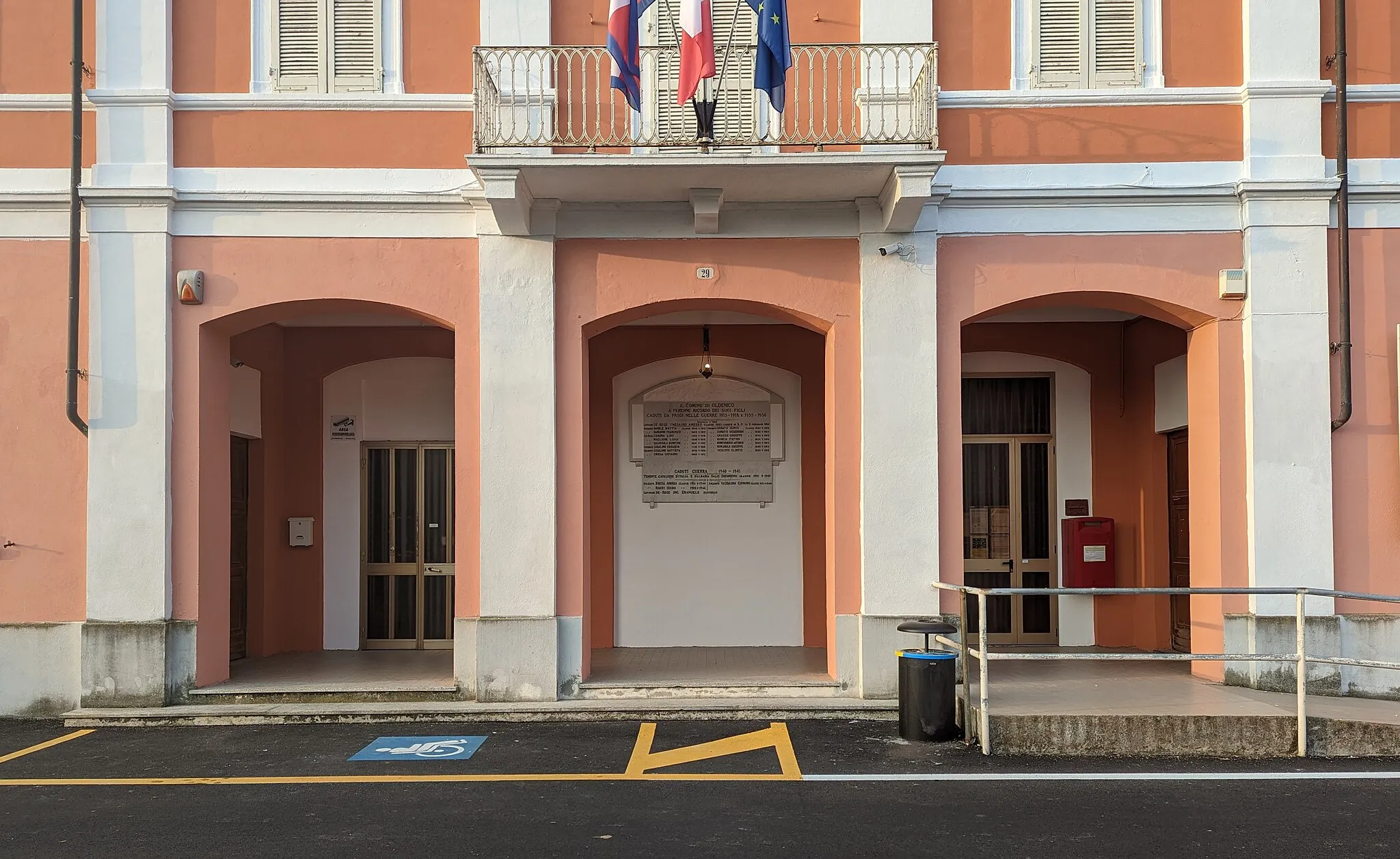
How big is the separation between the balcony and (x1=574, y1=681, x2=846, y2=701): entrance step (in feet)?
12.9

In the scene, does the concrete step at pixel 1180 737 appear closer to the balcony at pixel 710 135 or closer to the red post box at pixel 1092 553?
the balcony at pixel 710 135

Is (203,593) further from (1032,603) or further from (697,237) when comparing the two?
(1032,603)

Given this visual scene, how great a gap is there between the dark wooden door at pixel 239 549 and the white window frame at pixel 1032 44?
8.42 meters

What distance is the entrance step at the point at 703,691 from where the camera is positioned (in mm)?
10961

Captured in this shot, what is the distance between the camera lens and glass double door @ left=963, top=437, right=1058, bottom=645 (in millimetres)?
14133

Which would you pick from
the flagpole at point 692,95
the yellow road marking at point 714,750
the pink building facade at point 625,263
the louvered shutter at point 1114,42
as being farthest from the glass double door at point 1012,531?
the flagpole at point 692,95

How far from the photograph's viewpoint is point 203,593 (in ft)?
37.0

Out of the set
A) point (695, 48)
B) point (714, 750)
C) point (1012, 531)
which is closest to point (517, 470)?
point (714, 750)

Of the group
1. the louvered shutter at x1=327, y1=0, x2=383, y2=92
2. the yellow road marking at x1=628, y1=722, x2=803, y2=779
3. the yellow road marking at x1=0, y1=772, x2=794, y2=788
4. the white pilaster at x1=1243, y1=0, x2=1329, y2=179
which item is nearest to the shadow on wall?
the white pilaster at x1=1243, y1=0, x2=1329, y2=179

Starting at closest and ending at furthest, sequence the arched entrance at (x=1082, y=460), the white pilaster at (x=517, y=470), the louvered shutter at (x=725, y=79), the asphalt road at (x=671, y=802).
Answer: the asphalt road at (x=671, y=802), the white pilaster at (x=517, y=470), the louvered shutter at (x=725, y=79), the arched entrance at (x=1082, y=460)

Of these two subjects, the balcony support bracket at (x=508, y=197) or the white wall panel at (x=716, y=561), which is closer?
the balcony support bracket at (x=508, y=197)

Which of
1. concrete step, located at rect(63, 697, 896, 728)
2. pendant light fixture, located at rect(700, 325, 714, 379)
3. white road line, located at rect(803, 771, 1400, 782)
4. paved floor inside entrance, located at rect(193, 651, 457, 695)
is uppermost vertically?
pendant light fixture, located at rect(700, 325, 714, 379)

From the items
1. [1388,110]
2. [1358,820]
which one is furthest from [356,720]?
[1388,110]

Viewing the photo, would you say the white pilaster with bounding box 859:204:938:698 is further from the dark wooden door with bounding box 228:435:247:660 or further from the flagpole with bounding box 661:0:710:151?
the dark wooden door with bounding box 228:435:247:660
